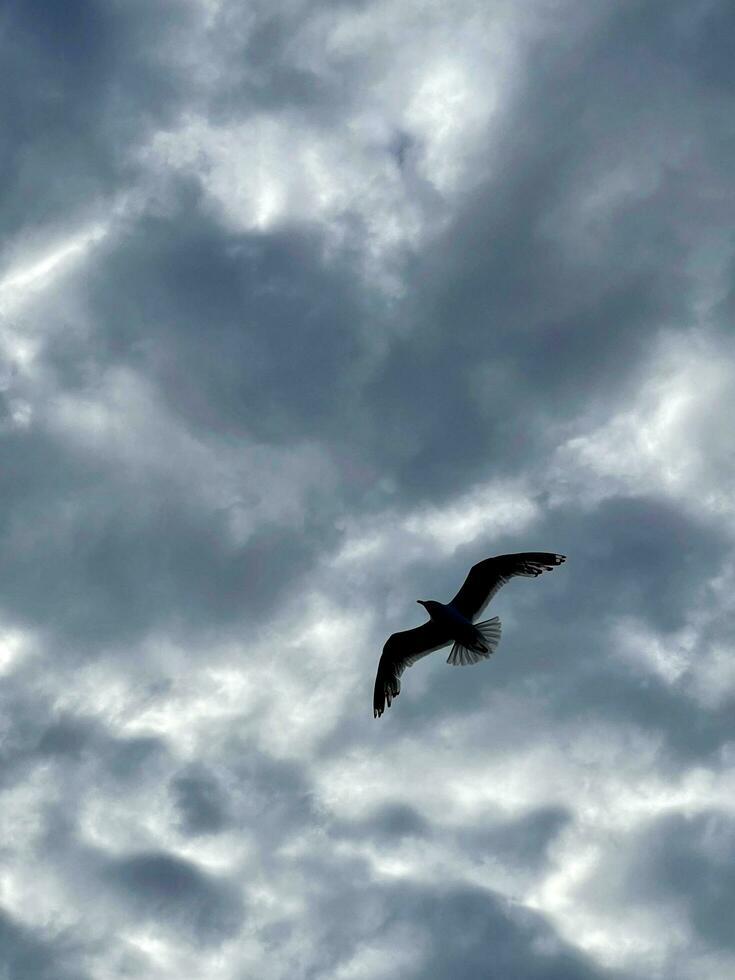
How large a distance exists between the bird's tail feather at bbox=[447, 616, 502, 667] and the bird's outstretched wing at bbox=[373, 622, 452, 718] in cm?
118

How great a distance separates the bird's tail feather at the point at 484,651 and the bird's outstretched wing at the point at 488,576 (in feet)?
4.19

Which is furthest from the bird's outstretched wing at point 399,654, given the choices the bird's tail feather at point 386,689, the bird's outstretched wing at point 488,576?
the bird's outstretched wing at point 488,576

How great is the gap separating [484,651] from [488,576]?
146 inches

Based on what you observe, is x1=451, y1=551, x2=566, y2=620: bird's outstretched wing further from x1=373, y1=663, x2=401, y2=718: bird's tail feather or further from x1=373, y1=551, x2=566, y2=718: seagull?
x1=373, y1=663, x2=401, y2=718: bird's tail feather

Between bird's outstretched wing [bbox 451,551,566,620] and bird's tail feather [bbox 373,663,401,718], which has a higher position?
bird's outstretched wing [bbox 451,551,566,620]

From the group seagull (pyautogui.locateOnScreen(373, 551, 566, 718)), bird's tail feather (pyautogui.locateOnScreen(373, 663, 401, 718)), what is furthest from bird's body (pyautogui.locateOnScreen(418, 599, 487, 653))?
bird's tail feather (pyautogui.locateOnScreen(373, 663, 401, 718))

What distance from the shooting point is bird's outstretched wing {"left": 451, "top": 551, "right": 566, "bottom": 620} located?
5353 centimetres

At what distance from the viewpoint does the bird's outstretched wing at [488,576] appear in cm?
5353

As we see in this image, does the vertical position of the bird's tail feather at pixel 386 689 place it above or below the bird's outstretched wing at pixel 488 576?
below

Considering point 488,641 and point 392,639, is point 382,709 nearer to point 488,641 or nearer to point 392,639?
point 392,639

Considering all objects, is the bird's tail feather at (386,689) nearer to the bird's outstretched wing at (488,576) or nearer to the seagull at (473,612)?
the seagull at (473,612)

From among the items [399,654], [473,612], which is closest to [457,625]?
[473,612]

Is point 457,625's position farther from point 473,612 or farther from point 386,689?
point 386,689

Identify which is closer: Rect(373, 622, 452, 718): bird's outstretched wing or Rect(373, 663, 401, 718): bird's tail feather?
Rect(373, 622, 452, 718): bird's outstretched wing
